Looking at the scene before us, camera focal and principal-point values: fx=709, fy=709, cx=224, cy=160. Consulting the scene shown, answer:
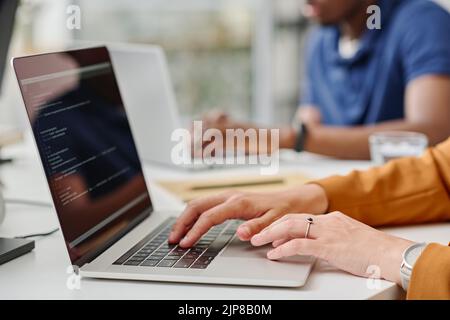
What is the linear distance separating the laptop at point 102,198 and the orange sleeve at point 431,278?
119 millimetres

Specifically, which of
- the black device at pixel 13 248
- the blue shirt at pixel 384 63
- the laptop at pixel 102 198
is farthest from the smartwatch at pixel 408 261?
the blue shirt at pixel 384 63

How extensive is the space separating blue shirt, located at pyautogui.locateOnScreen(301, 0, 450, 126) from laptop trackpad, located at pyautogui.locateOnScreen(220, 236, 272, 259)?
118 centimetres

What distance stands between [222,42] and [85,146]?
2.79 m

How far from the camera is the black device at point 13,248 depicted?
2.90 ft

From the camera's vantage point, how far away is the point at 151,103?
→ 1590 mm

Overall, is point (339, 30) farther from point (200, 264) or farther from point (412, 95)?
point (200, 264)

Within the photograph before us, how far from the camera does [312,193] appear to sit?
3.47ft

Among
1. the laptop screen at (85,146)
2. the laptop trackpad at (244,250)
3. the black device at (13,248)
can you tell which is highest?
the laptop screen at (85,146)

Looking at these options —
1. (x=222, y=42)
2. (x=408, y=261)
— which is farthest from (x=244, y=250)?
(x=222, y=42)

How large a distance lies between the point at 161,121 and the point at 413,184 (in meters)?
0.66

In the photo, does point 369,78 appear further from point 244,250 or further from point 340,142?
point 244,250

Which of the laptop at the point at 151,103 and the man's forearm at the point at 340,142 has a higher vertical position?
the laptop at the point at 151,103

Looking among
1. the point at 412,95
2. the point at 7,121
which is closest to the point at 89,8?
the point at 7,121

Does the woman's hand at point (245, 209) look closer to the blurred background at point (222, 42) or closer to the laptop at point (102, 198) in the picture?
the laptop at point (102, 198)
